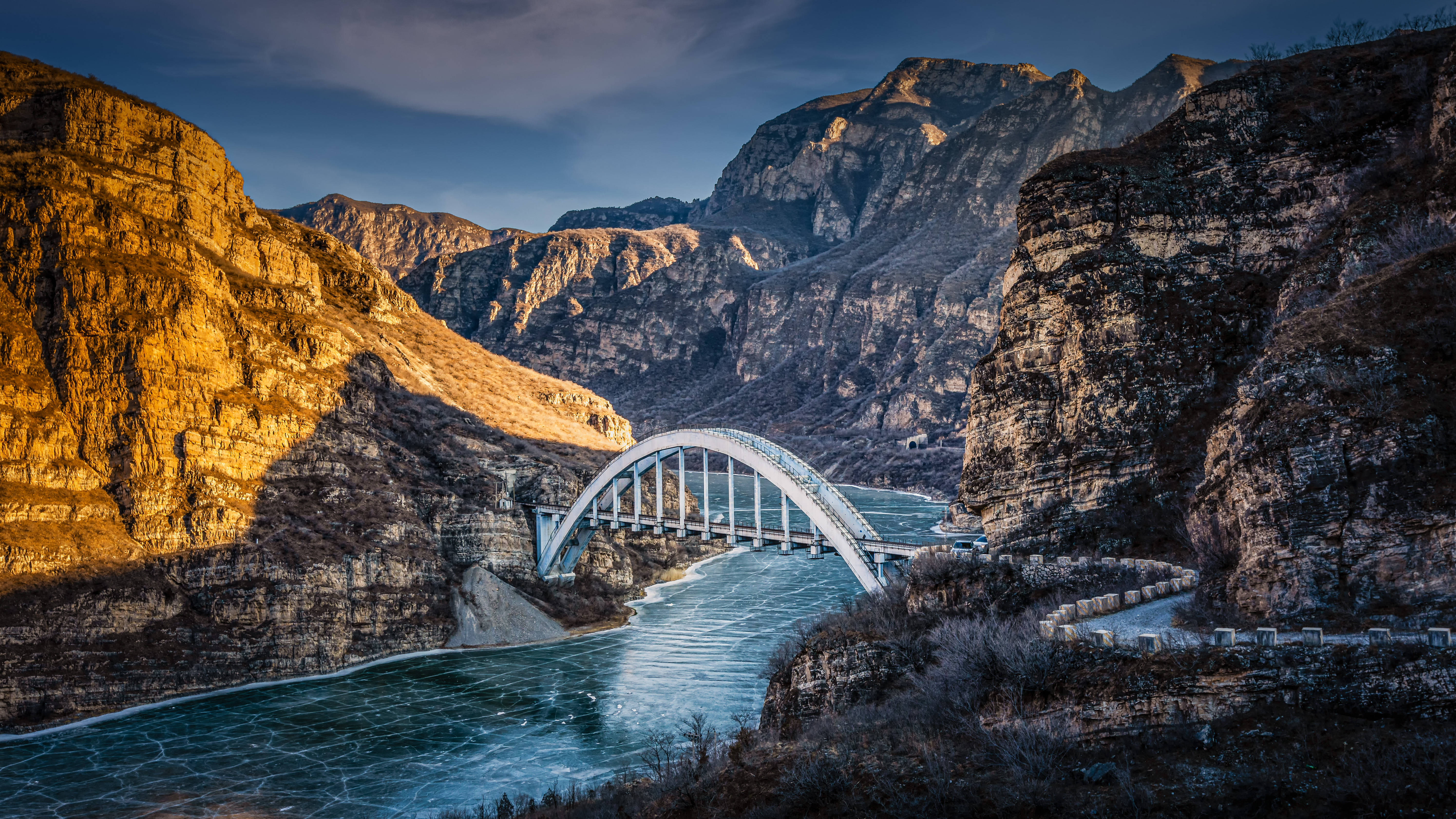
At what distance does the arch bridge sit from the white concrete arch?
0.05 m

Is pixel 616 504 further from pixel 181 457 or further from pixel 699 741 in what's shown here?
pixel 699 741

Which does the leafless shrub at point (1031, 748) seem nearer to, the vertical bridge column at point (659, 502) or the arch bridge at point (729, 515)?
the arch bridge at point (729, 515)

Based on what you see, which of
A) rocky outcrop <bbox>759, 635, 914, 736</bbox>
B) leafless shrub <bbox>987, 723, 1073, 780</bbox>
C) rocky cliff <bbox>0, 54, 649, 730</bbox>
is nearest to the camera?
leafless shrub <bbox>987, 723, 1073, 780</bbox>

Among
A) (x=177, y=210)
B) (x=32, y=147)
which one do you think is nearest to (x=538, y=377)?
(x=177, y=210)

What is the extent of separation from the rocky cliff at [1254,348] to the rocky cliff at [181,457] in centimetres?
3045

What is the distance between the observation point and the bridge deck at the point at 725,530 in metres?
34.5

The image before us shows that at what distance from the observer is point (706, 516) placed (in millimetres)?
57500

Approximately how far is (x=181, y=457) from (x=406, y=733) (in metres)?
18.0

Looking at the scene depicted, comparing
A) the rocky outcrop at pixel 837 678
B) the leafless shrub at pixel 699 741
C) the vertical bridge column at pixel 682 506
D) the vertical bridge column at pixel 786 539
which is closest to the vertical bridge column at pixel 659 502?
the vertical bridge column at pixel 682 506

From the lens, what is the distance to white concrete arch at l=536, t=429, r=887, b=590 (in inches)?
1453

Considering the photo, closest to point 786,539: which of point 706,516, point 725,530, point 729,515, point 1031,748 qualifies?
point 725,530

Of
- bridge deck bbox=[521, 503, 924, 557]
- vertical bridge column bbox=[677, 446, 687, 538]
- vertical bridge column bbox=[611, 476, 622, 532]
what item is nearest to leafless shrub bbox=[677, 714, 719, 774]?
bridge deck bbox=[521, 503, 924, 557]

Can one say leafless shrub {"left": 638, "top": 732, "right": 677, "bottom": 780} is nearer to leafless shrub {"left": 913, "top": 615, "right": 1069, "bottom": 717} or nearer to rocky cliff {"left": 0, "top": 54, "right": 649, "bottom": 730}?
leafless shrub {"left": 913, "top": 615, "right": 1069, "bottom": 717}

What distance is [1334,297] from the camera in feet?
60.6
